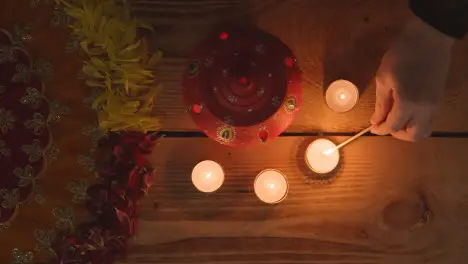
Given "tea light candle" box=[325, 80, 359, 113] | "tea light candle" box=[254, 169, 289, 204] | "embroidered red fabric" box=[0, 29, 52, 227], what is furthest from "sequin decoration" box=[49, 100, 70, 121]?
"tea light candle" box=[325, 80, 359, 113]

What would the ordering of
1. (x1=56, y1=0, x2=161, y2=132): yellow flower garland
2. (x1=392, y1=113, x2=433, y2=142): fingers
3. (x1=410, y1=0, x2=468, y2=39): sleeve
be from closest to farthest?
(x1=410, y1=0, x2=468, y2=39): sleeve
(x1=392, y1=113, x2=433, y2=142): fingers
(x1=56, y1=0, x2=161, y2=132): yellow flower garland

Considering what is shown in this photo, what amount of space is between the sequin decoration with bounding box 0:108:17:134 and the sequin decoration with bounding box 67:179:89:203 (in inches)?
5.2

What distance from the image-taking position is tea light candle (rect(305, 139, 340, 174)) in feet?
2.90

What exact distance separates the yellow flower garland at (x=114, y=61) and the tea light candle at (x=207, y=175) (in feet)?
0.35

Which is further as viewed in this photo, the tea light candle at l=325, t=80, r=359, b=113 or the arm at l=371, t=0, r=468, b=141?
the tea light candle at l=325, t=80, r=359, b=113

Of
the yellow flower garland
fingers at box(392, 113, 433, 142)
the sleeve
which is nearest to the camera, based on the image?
the sleeve

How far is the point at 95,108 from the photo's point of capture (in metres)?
0.87

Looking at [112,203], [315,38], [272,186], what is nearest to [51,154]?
[112,203]

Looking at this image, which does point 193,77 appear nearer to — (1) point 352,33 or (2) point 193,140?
(2) point 193,140

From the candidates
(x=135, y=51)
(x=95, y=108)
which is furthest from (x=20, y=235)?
(x=135, y=51)

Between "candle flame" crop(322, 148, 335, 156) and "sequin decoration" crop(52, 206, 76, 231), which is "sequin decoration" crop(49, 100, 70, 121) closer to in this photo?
"sequin decoration" crop(52, 206, 76, 231)

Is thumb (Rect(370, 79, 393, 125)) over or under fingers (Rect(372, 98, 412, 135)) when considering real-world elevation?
over

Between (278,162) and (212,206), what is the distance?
13cm

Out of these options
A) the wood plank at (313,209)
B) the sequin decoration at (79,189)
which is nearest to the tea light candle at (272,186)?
the wood plank at (313,209)
